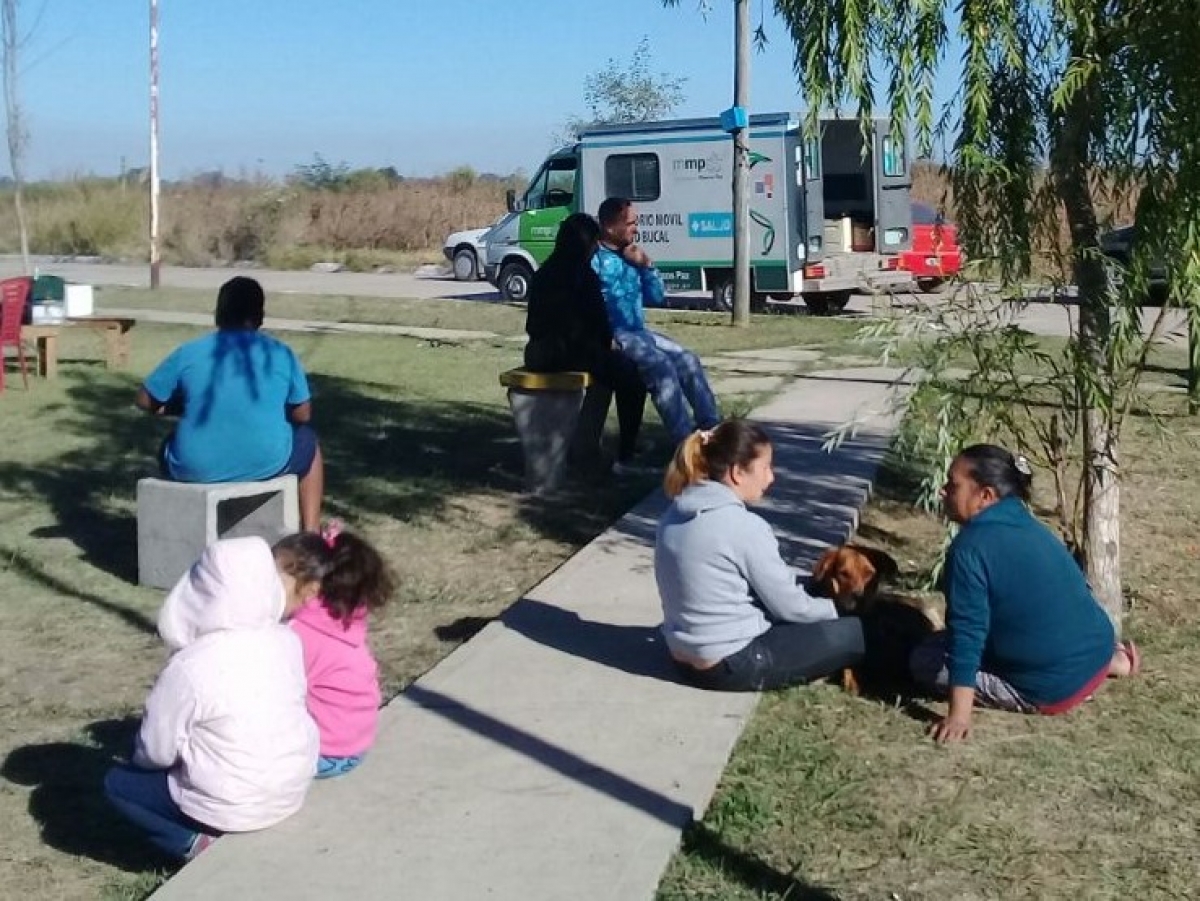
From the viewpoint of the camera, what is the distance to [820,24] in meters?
6.14

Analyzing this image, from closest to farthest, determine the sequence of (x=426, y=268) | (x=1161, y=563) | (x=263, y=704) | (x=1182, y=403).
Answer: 1. (x=263, y=704)
2. (x=1161, y=563)
3. (x=1182, y=403)
4. (x=426, y=268)

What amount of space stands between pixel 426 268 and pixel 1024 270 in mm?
31127

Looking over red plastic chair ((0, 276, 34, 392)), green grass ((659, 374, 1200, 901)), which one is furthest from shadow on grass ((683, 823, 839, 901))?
red plastic chair ((0, 276, 34, 392))

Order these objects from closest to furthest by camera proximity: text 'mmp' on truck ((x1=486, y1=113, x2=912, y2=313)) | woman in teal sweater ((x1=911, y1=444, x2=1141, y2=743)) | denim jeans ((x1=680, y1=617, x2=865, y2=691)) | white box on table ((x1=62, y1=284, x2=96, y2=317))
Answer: woman in teal sweater ((x1=911, y1=444, x2=1141, y2=743)), denim jeans ((x1=680, y1=617, x2=865, y2=691)), white box on table ((x1=62, y1=284, x2=96, y2=317)), text 'mmp' on truck ((x1=486, y1=113, x2=912, y2=313))

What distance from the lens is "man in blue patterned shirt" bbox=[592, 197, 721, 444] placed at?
964 centimetres

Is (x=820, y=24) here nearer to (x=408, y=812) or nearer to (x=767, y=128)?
(x=408, y=812)

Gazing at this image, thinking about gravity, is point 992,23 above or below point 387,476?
above

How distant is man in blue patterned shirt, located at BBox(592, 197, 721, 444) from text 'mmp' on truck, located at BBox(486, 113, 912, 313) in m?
11.1

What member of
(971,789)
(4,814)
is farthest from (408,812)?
(971,789)

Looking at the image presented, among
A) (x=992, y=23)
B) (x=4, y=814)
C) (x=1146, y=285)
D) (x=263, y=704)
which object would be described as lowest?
(x=4, y=814)

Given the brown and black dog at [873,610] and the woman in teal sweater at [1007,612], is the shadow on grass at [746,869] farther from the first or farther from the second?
the brown and black dog at [873,610]

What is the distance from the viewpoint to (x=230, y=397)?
760cm

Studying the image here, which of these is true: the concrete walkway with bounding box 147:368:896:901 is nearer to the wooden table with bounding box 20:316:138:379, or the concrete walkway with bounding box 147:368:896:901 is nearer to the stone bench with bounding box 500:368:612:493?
the stone bench with bounding box 500:368:612:493

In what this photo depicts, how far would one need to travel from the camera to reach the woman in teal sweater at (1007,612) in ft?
17.6
